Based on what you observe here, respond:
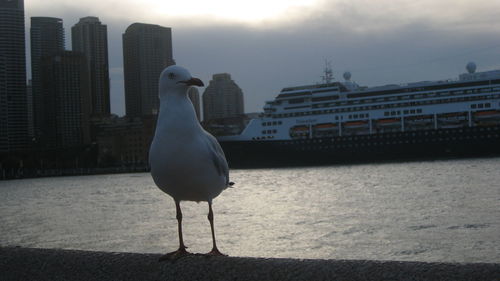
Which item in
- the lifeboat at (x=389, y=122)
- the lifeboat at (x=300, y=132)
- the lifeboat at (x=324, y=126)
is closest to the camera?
the lifeboat at (x=389, y=122)

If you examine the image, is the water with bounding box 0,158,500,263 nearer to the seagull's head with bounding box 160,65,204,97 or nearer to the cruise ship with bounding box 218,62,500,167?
the seagull's head with bounding box 160,65,204,97

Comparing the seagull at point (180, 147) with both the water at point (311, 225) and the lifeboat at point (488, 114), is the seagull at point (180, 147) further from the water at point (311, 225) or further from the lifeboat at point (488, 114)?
the lifeboat at point (488, 114)

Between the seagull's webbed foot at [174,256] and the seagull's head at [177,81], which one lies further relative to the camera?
the seagull's head at [177,81]

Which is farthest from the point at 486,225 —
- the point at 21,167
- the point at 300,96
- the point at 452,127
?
the point at 21,167

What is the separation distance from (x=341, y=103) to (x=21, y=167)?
175 feet

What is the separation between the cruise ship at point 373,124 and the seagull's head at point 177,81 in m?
48.7

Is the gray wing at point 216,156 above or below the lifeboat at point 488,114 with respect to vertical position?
below

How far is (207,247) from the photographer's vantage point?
39.2ft

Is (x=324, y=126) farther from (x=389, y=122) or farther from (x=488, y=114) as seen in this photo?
(x=488, y=114)

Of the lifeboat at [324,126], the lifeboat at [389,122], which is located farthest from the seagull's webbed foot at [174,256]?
the lifeboat at [324,126]

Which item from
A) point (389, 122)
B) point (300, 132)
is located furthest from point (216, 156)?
point (300, 132)

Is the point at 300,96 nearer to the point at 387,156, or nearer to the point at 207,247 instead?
the point at 387,156

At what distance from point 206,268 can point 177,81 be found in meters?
0.90

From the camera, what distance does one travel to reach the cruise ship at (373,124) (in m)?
48.0
